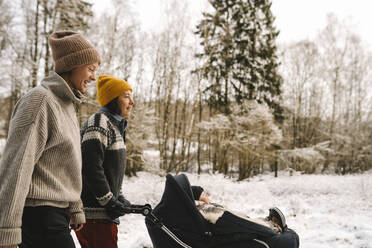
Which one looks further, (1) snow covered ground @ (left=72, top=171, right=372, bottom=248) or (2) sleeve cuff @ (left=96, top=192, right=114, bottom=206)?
(1) snow covered ground @ (left=72, top=171, right=372, bottom=248)

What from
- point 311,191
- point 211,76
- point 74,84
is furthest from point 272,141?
point 74,84

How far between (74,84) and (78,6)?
31.7ft

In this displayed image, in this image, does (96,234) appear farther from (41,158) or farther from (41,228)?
(41,158)

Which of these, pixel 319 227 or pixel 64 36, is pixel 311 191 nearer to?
pixel 319 227

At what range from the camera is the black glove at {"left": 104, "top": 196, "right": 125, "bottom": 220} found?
6.49 feet

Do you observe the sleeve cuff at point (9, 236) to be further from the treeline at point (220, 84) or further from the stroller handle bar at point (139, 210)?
the treeline at point (220, 84)

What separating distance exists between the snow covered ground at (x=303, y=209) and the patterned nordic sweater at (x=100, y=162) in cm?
278

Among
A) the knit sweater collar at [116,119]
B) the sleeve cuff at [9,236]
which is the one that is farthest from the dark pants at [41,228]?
the knit sweater collar at [116,119]

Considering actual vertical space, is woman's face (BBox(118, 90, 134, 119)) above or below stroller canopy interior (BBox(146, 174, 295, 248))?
above

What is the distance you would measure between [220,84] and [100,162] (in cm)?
1831

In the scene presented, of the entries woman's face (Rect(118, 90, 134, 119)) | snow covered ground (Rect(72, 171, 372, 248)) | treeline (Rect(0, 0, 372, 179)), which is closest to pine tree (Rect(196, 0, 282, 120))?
treeline (Rect(0, 0, 372, 179))

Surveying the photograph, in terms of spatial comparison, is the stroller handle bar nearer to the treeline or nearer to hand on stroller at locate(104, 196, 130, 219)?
hand on stroller at locate(104, 196, 130, 219)

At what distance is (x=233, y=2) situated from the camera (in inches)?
754

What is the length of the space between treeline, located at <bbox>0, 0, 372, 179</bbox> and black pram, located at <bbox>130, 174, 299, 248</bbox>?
8526mm
